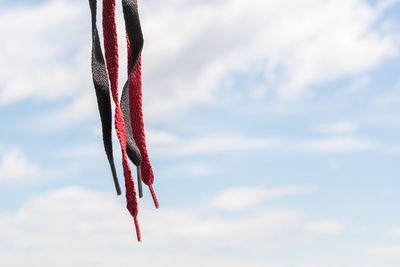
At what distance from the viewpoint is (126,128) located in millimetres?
4547

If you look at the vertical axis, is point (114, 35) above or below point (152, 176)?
above

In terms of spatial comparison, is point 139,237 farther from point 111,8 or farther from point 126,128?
point 111,8

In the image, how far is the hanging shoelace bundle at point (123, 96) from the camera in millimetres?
4363

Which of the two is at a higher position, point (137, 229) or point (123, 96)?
point (123, 96)

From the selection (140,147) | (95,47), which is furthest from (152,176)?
(95,47)

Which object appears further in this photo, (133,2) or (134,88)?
(134,88)

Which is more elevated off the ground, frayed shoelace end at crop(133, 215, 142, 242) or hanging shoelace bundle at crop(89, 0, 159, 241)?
hanging shoelace bundle at crop(89, 0, 159, 241)

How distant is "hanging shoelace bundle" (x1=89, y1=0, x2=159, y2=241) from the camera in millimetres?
4363

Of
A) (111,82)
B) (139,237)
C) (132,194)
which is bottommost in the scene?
(139,237)

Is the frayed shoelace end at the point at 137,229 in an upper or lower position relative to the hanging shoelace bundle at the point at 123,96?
lower

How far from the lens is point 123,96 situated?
14.6ft

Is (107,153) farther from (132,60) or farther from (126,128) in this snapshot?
(132,60)

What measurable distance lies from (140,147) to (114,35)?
34.6 inches

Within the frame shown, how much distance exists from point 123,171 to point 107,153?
18 cm
